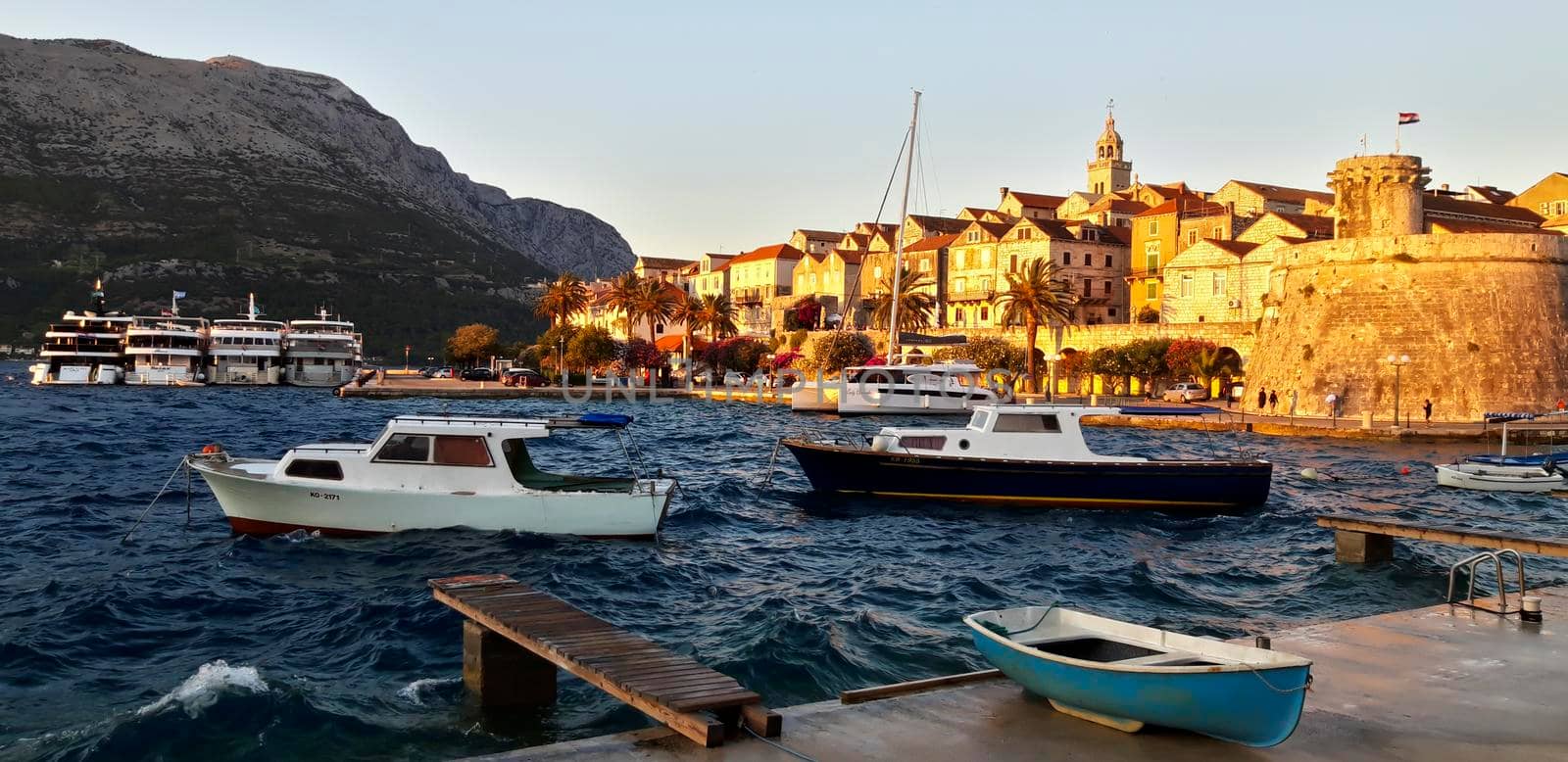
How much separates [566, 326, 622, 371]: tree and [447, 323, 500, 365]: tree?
18.9 m

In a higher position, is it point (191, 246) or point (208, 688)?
point (191, 246)

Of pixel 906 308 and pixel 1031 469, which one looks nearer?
pixel 1031 469

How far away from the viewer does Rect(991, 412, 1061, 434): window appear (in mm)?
29125

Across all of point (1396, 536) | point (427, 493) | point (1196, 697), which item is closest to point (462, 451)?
point (427, 493)

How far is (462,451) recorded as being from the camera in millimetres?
22031

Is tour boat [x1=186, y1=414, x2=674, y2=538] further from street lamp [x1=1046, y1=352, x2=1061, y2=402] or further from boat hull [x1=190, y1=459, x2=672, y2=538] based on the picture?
street lamp [x1=1046, y1=352, x2=1061, y2=402]

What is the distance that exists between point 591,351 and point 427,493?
7604 cm

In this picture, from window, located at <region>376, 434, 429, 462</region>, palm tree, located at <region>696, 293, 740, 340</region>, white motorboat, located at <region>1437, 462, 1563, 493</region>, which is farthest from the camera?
palm tree, located at <region>696, 293, 740, 340</region>

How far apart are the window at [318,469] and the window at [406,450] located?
0.79m

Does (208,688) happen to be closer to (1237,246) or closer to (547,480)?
(547,480)

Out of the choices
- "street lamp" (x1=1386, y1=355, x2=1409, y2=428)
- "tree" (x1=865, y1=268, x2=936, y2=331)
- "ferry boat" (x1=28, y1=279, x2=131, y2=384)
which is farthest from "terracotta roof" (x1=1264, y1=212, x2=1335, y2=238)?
"ferry boat" (x1=28, y1=279, x2=131, y2=384)

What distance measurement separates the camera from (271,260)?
165250 mm

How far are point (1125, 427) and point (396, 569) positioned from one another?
45.2 meters

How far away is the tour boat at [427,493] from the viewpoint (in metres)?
21.7
